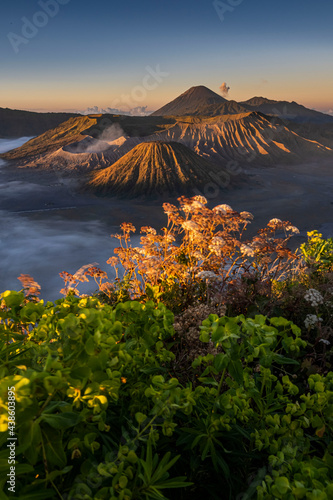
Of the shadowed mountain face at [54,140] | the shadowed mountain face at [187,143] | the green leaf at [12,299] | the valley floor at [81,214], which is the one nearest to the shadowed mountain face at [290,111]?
the shadowed mountain face at [187,143]

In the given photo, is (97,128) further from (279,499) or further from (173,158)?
(279,499)

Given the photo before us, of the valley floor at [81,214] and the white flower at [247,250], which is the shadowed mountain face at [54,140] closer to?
the valley floor at [81,214]

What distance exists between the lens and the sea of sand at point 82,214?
1688 centimetres

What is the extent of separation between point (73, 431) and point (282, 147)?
53.3 meters

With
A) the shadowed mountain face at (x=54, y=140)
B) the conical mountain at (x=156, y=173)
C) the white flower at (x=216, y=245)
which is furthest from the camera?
the shadowed mountain face at (x=54, y=140)

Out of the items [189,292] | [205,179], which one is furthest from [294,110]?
[189,292]

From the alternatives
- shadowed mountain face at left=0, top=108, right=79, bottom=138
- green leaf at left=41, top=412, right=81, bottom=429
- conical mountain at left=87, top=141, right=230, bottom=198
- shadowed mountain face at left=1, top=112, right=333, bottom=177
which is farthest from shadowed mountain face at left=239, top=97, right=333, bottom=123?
green leaf at left=41, top=412, right=81, bottom=429

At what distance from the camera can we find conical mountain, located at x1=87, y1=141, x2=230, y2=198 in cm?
3027

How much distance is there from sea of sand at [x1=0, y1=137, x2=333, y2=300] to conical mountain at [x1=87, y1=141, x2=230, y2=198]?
5.08 ft

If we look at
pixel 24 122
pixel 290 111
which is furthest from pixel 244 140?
pixel 24 122

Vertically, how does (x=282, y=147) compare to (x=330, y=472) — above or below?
above

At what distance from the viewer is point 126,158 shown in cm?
3322

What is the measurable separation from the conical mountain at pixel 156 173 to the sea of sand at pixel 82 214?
1.55 metres

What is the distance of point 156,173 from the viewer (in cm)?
3094
